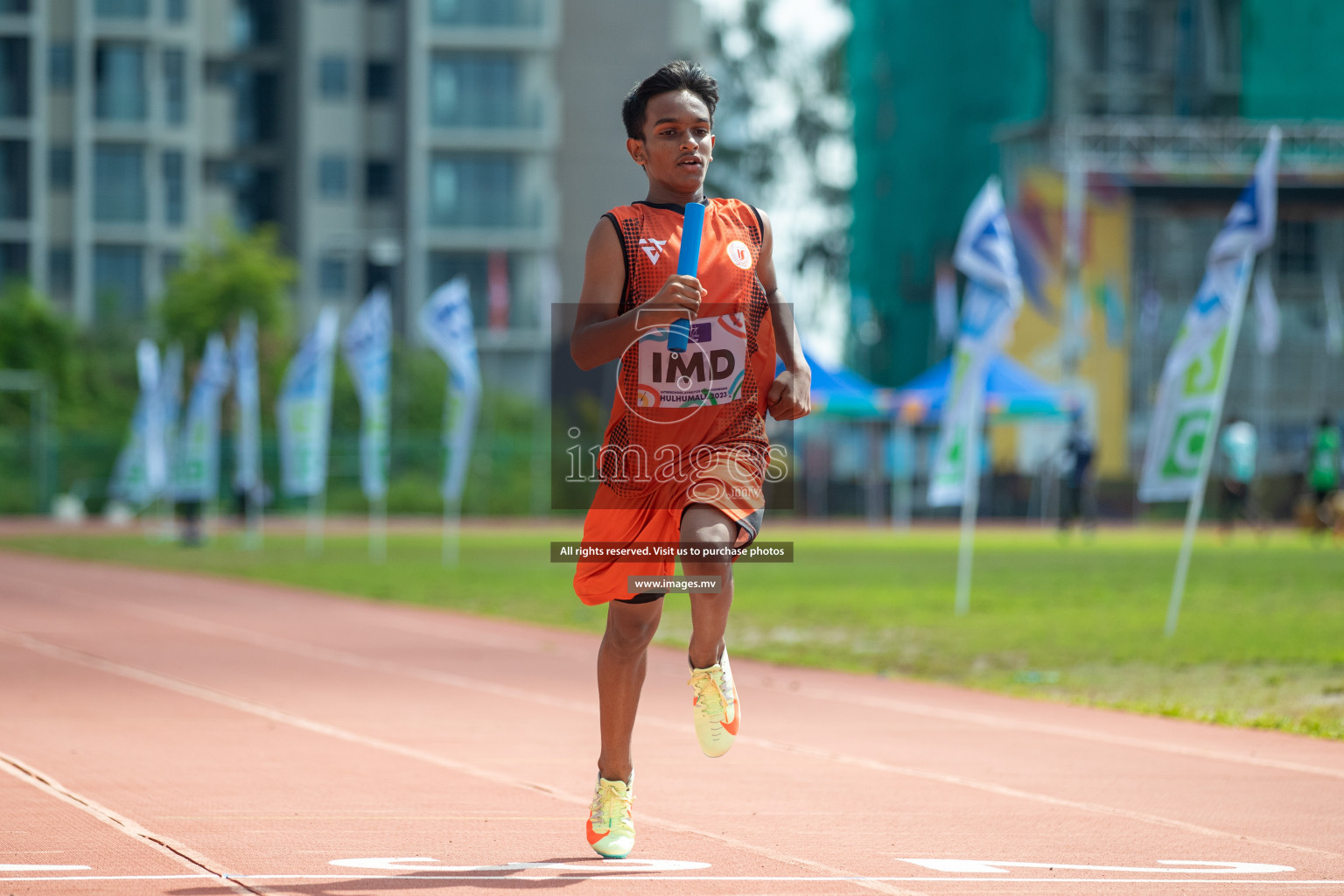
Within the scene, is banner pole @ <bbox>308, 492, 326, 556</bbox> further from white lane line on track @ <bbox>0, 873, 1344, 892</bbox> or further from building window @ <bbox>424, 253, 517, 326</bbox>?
white lane line on track @ <bbox>0, 873, 1344, 892</bbox>

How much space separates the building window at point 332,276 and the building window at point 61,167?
8.38 m

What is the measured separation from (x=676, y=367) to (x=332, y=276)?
6094cm

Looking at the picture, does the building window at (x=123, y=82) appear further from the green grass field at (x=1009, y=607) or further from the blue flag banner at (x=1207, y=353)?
the blue flag banner at (x=1207, y=353)

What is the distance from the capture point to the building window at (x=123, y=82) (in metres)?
62.1

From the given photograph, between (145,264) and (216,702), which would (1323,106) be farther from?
(216,702)

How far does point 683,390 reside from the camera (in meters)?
5.41

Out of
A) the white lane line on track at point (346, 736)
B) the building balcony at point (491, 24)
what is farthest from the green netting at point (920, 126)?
the white lane line on track at point (346, 736)

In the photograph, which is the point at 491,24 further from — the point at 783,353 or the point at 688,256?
the point at 688,256

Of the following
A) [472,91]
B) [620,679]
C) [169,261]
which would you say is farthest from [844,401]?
[620,679]

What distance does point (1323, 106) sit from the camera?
4875 cm

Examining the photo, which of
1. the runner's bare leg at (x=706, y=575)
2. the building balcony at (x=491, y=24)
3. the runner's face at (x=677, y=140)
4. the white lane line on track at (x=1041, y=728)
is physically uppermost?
the building balcony at (x=491, y=24)

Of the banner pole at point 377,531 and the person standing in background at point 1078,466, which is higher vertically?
the person standing in background at point 1078,466

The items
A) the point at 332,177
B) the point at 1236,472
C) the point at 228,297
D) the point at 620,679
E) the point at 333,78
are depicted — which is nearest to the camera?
the point at 620,679

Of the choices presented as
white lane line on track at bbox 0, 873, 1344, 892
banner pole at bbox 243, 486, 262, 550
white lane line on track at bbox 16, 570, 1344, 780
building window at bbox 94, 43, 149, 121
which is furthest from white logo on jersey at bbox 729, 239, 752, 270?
building window at bbox 94, 43, 149, 121
